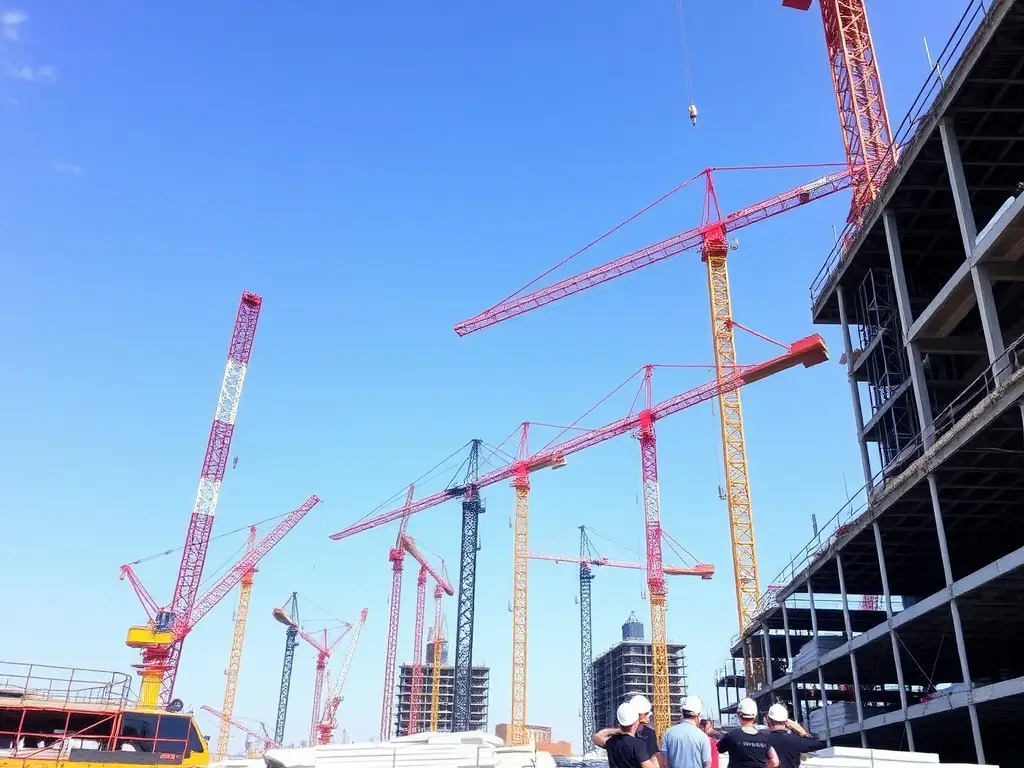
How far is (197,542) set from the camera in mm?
63625

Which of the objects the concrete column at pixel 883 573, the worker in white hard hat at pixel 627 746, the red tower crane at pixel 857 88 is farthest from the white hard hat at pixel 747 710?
the red tower crane at pixel 857 88

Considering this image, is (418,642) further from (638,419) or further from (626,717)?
(626,717)

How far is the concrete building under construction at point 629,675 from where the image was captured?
106250 mm

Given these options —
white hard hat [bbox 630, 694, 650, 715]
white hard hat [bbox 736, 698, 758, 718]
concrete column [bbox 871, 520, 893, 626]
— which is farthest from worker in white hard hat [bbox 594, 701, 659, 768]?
concrete column [bbox 871, 520, 893, 626]

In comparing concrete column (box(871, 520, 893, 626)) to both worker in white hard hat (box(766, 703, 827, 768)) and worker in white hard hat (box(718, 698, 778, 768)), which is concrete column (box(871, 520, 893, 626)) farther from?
worker in white hard hat (box(718, 698, 778, 768))

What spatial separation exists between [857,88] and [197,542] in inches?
2161

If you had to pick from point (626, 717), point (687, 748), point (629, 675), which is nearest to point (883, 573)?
point (687, 748)

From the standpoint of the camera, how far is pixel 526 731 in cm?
7181

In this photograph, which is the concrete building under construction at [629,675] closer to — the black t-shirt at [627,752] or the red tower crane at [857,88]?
the red tower crane at [857,88]

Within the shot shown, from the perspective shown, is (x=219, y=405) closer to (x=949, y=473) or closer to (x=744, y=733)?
(x=949, y=473)

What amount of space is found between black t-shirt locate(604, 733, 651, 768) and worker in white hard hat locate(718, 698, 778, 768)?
1422 mm

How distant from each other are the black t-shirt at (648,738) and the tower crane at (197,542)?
189ft

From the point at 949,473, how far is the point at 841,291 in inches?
552

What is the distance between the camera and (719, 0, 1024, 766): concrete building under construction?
22.8 m
